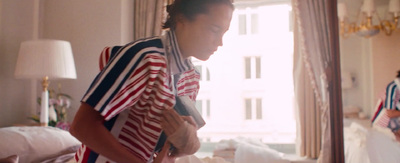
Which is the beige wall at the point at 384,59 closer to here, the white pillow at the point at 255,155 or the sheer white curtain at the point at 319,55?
the sheer white curtain at the point at 319,55

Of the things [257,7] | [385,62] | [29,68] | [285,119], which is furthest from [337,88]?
[29,68]

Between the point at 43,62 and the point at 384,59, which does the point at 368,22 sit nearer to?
the point at 384,59

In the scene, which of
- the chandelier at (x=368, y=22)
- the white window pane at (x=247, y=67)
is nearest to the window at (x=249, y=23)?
the white window pane at (x=247, y=67)

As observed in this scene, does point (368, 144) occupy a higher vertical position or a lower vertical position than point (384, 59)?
lower

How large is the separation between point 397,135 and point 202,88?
2.04m

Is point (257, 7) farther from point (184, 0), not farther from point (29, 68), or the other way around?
point (184, 0)

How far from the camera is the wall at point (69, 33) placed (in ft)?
10.6

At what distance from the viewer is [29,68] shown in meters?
2.80

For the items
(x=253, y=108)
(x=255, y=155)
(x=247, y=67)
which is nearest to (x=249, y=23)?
(x=247, y=67)

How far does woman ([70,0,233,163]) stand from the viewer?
2.04ft

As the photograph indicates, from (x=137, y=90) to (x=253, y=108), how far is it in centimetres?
314

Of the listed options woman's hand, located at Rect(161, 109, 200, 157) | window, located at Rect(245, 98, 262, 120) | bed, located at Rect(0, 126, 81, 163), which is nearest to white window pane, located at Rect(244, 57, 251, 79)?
window, located at Rect(245, 98, 262, 120)

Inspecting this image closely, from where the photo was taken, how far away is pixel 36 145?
2.01m

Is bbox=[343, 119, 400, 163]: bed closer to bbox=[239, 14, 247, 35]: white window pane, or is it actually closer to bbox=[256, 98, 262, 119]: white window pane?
bbox=[256, 98, 262, 119]: white window pane
